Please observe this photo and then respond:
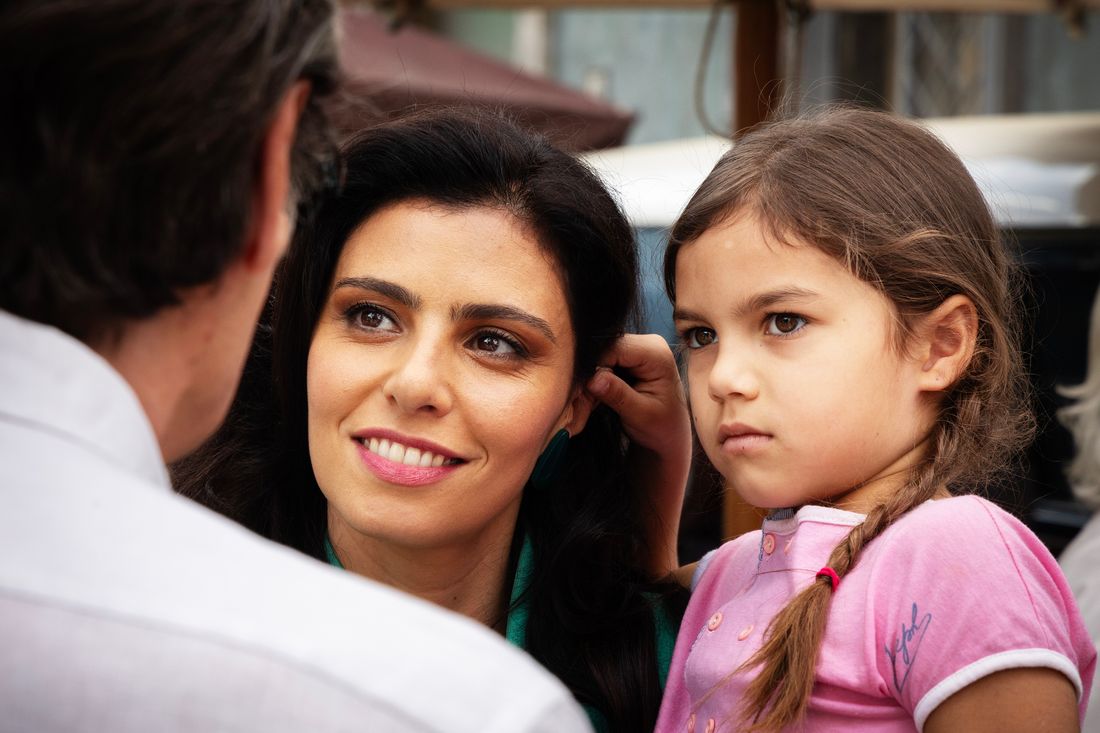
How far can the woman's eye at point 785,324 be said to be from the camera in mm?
1896

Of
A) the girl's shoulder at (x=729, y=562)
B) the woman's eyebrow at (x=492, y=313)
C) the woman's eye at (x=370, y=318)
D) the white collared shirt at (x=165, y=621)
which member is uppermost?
the white collared shirt at (x=165, y=621)

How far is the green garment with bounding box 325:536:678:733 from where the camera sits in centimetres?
241

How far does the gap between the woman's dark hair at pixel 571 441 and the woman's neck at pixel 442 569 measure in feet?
0.20

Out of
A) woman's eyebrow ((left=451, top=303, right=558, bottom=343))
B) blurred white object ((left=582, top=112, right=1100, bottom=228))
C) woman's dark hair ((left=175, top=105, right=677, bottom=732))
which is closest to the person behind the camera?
woman's eyebrow ((left=451, top=303, right=558, bottom=343))

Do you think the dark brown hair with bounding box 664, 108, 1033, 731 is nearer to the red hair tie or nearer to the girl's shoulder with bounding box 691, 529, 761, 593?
the red hair tie

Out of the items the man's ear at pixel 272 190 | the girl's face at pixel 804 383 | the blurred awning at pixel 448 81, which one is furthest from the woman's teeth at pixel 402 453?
the blurred awning at pixel 448 81

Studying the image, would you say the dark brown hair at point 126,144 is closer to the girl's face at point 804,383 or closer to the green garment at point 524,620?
the girl's face at point 804,383

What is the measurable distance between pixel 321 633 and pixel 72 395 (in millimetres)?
292

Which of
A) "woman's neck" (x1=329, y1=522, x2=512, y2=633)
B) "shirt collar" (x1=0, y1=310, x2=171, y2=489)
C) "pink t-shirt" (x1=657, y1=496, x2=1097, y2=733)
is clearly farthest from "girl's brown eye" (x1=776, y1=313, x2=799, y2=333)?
"shirt collar" (x1=0, y1=310, x2=171, y2=489)

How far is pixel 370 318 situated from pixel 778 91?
1870 millimetres

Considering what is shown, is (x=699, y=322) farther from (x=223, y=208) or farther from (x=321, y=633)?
(x=321, y=633)

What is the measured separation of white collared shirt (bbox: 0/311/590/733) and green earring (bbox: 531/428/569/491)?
1.34m

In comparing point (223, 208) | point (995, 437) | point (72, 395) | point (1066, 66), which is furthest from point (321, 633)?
point (1066, 66)

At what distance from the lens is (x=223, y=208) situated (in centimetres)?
119
